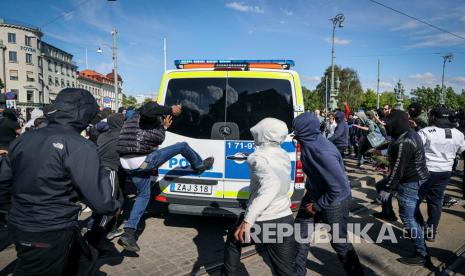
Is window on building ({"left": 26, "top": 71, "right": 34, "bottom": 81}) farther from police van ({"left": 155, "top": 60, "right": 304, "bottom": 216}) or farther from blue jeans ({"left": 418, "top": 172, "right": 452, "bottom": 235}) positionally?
blue jeans ({"left": 418, "top": 172, "right": 452, "bottom": 235})

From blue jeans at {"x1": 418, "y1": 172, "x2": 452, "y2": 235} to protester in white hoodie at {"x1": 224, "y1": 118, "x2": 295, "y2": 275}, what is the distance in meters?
2.73

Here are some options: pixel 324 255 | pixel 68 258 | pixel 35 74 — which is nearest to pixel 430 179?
pixel 324 255

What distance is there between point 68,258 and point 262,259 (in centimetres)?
243

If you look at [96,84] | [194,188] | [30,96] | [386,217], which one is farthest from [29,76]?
[386,217]

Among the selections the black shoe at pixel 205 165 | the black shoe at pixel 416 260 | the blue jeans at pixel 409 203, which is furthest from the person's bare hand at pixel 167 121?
the black shoe at pixel 416 260

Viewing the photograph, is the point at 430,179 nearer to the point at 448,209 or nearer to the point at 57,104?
the point at 448,209

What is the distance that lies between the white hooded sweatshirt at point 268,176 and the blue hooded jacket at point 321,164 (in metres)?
0.53

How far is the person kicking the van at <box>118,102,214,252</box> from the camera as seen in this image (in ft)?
13.9

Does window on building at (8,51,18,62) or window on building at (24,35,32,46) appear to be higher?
window on building at (24,35,32,46)

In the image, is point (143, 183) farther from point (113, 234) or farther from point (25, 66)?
point (25, 66)

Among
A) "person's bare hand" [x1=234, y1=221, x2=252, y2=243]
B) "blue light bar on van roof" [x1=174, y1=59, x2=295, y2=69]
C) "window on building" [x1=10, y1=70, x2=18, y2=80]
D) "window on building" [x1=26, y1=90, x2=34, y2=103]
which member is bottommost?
"person's bare hand" [x1=234, y1=221, x2=252, y2=243]

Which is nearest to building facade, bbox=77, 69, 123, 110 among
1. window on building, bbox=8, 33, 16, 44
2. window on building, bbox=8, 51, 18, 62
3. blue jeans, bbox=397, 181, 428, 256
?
window on building, bbox=8, 33, 16, 44

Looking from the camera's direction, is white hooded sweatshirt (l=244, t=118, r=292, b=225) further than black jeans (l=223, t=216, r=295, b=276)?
No

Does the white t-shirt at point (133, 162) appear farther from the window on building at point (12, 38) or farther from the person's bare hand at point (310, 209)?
the window on building at point (12, 38)
